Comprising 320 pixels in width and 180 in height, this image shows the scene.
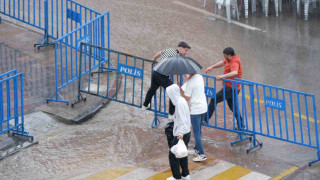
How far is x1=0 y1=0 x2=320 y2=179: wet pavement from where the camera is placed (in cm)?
966

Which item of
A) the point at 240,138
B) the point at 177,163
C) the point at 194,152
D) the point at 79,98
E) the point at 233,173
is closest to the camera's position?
the point at 177,163

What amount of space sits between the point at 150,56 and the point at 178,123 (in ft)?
20.9

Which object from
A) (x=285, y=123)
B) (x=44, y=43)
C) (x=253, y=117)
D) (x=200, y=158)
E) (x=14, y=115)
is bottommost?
(x=200, y=158)

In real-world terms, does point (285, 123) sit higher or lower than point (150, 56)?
lower

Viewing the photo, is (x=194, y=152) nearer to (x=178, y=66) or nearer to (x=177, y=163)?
(x=177, y=163)

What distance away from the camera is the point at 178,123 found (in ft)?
28.2

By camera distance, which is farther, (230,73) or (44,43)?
(44,43)

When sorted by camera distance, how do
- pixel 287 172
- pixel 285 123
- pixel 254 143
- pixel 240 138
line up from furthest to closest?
pixel 285 123, pixel 240 138, pixel 254 143, pixel 287 172

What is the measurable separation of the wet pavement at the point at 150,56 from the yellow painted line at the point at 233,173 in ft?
0.63

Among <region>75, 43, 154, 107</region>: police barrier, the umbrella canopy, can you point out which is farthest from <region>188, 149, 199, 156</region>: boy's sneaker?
<region>75, 43, 154, 107</region>: police barrier

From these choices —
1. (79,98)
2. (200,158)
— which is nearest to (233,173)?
(200,158)

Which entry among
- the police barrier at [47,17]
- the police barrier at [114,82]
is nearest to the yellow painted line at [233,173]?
the police barrier at [114,82]

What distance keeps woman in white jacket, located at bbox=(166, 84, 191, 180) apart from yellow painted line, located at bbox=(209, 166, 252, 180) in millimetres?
741

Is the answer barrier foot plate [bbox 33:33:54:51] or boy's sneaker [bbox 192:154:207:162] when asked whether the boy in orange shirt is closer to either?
boy's sneaker [bbox 192:154:207:162]
